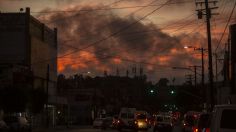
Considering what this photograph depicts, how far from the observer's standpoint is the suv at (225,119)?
49.3 ft

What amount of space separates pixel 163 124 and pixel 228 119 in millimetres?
36328

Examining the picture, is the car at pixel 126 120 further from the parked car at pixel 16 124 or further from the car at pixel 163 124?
the parked car at pixel 16 124

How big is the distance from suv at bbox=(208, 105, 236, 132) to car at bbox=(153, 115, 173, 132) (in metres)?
35.3

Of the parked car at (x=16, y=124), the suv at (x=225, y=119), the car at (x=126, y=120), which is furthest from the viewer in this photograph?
the car at (x=126, y=120)

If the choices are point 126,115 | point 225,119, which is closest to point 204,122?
point 225,119

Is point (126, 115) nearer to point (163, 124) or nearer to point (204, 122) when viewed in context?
point (163, 124)

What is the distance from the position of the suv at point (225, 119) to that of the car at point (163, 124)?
35286 millimetres

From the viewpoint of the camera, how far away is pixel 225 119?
50.1ft

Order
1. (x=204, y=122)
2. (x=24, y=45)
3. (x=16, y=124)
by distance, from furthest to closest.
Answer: (x=24, y=45), (x=16, y=124), (x=204, y=122)

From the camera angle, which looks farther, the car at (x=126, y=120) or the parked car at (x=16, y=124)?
the car at (x=126, y=120)

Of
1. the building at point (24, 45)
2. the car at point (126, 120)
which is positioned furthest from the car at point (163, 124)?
the building at point (24, 45)

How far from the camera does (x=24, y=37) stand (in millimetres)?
77062

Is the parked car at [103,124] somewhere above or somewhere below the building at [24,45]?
below

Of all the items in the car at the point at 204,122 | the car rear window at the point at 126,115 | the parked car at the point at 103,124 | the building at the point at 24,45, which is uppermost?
the building at the point at 24,45
